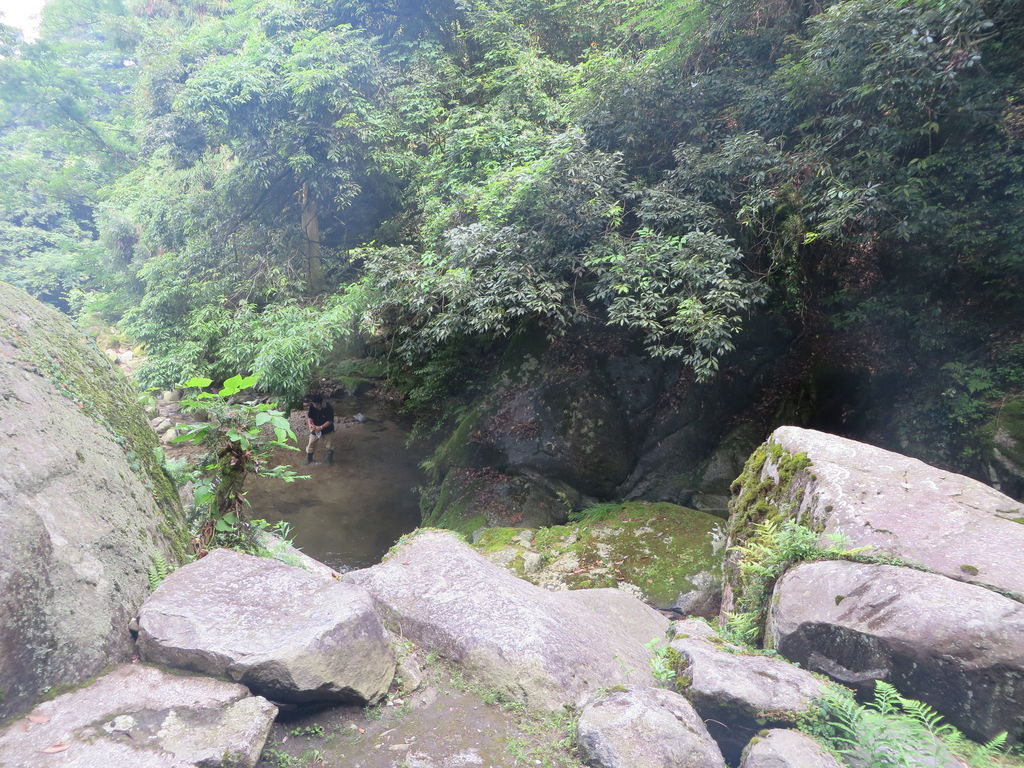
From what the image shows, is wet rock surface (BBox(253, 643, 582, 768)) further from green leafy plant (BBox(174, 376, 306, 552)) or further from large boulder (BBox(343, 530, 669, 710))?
green leafy plant (BBox(174, 376, 306, 552))

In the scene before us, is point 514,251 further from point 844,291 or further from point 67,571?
point 67,571

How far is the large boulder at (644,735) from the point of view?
240 centimetres

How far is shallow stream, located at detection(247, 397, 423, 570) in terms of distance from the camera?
8922mm

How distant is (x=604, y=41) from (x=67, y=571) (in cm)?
1300

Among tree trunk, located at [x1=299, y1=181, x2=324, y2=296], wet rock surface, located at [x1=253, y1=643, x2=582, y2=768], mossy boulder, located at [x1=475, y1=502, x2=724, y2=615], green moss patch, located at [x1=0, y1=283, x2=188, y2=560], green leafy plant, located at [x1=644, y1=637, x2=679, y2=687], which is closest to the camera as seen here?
wet rock surface, located at [x1=253, y1=643, x2=582, y2=768]

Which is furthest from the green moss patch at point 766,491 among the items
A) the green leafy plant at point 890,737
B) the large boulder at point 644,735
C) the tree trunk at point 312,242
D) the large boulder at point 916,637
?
the tree trunk at point 312,242

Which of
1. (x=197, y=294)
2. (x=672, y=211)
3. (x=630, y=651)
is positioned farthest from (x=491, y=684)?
(x=197, y=294)

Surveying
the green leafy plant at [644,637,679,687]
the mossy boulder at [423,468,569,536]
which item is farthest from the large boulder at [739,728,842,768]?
the mossy boulder at [423,468,569,536]

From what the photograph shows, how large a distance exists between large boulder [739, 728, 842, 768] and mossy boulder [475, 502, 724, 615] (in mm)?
3628

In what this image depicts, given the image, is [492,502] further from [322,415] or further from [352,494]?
[322,415]

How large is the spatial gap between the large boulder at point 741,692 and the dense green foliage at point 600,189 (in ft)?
13.2

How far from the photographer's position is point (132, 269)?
1371cm

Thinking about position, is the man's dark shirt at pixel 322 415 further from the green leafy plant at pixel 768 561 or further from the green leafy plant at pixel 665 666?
the green leafy plant at pixel 665 666

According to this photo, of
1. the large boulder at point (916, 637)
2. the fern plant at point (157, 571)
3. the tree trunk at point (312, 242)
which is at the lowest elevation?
the fern plant at point (157, 571)
